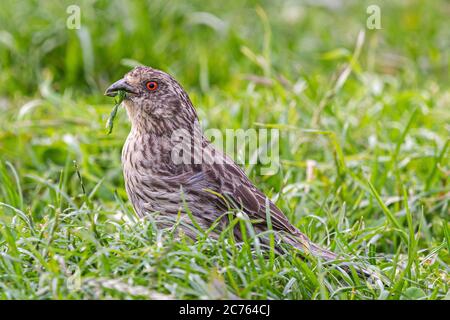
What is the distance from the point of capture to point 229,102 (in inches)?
276

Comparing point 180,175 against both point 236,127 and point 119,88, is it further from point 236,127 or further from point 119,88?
point 236,127

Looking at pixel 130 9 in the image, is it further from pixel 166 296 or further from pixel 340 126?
pixel 166 296

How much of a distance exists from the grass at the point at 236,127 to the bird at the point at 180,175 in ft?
0.53

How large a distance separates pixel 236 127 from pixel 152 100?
6.18 ft

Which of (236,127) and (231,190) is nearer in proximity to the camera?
(231,190)

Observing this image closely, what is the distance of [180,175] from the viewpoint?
4.33 m

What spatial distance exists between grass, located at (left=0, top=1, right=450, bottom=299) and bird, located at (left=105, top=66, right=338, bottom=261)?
16 centimetres

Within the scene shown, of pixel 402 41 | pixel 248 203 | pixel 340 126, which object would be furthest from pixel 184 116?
pixel 402 41

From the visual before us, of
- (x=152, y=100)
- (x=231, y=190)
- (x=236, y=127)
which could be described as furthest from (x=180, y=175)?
(x=236, y=127)

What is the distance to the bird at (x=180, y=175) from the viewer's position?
422 centimetres

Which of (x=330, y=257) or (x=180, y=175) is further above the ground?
(x=180, y=175)

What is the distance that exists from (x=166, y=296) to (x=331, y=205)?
193 cm

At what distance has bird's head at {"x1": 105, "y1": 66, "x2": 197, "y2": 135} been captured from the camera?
14.9ft

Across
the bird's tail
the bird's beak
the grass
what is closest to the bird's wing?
the bird's tail
